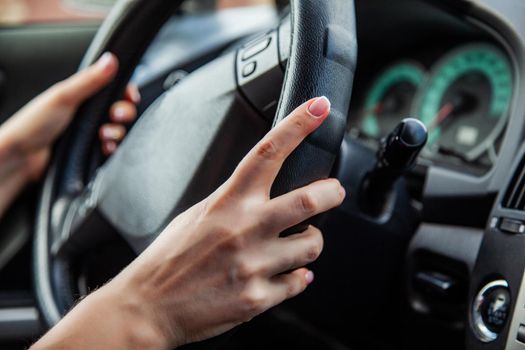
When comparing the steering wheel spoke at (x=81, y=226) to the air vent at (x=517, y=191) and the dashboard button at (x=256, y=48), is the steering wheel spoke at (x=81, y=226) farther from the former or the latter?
the air vent at (x=517, y=191)

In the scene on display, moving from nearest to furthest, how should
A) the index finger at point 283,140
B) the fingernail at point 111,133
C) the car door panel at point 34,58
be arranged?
the index finger at point 283,140
the fingernail at point 111,133
the car door panel at point 34,58

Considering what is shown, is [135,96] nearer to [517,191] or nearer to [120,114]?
[120,114]

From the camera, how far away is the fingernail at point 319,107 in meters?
0.51

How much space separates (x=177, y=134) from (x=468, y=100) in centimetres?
71

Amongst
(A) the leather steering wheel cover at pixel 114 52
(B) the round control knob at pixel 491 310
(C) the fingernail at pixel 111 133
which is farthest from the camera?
(C) the fingernail at pixel 111 133

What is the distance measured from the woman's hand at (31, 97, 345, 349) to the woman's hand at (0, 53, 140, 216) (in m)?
0.44

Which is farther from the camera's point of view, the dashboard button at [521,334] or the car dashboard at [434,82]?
the car dashboard at [434,82]

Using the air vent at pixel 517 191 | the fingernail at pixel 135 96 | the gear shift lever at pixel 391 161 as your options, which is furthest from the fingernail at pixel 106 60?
the air vent at pixel 517 191

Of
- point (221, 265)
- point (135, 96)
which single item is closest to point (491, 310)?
point (221, 265)

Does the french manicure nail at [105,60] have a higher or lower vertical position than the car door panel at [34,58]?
higher

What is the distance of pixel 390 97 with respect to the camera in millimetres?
1376

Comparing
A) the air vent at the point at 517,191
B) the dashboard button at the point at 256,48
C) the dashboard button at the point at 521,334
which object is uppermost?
the dashboard button at the point at 256,48

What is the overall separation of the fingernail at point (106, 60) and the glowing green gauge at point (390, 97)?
0.59m

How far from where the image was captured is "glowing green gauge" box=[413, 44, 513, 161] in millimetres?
1181
